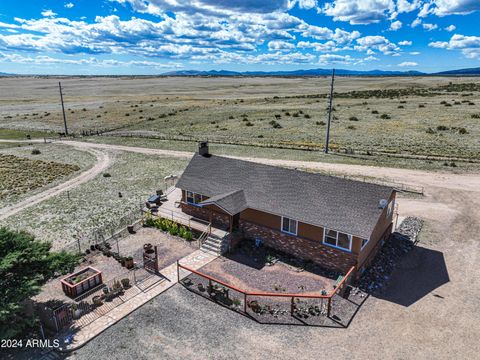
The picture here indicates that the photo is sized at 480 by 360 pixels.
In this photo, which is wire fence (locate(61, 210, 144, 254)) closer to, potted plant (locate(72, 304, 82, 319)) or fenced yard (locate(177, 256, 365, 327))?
potted plant (locate(72, 304, 82, 319))

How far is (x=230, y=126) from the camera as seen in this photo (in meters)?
75.9

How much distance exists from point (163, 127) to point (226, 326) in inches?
2628

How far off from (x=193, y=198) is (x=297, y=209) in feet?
29.6

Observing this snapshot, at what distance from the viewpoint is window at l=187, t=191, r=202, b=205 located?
27700 mm

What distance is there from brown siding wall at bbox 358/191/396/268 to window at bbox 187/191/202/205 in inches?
503

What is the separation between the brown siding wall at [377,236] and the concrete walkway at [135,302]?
973 cm

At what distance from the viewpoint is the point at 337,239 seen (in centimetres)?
2173

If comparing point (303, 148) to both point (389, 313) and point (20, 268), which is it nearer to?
point (389, 313)

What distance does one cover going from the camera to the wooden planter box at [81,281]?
1956 centimetres

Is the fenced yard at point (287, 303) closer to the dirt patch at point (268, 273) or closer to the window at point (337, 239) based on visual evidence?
the dirt patch at point (268, 273)

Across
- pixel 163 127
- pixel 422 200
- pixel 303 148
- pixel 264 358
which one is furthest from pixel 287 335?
pixel 163 127

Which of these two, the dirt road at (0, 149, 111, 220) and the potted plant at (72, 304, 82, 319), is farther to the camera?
the dirt road at (0, 149, 111, 220)

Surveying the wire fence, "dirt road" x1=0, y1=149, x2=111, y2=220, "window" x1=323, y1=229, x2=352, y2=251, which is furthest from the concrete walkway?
"dirt road" x1=0, y1=149, x2=111, y2=220

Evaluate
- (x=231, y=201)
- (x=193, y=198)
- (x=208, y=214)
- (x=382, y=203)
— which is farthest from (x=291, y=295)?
(x=193, y=198)
